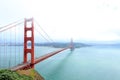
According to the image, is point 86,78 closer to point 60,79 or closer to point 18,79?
point 60,79

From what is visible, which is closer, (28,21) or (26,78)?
(26,78)

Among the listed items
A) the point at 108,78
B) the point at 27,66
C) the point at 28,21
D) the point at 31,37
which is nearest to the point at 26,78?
the point at 27,66

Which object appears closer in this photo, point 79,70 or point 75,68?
point 79,70

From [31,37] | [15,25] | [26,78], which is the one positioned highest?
[15,25]

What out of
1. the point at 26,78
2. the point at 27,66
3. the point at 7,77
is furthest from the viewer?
the point at 27,66

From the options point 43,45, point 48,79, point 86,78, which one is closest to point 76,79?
point 86,78

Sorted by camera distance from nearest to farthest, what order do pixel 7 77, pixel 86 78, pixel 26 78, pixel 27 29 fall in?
pixel 7 77 → pixel 26 78 → pixel 27 29 → pixel 86 78

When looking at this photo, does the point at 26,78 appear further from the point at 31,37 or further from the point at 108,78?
the point at 108,78

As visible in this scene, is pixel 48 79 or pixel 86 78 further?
pixel 86 78

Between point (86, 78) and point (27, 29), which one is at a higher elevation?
point (27, 29)
